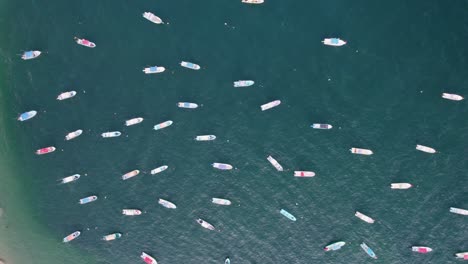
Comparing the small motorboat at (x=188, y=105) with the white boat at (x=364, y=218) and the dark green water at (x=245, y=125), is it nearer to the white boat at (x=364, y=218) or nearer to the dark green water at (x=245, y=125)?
the dark green water at (x=245, y=125)

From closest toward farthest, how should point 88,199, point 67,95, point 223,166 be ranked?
point 223,166 < point 67,95 < point 88,199

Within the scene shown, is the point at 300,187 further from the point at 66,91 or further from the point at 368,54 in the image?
the point at 66,91

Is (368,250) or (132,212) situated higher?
(132,212)

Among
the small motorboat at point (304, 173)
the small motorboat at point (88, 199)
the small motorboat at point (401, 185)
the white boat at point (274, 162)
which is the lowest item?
the small motorboat at point (88, 199)

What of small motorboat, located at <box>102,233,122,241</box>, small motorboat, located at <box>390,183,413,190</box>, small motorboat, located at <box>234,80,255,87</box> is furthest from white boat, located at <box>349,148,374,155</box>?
small motorboat, located at <box>102,233,122,241</box>

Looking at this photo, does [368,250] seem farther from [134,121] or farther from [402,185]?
[134,121]

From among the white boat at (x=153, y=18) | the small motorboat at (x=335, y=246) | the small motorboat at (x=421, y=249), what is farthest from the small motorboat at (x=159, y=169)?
the small motorboat at (x=421, y=249)

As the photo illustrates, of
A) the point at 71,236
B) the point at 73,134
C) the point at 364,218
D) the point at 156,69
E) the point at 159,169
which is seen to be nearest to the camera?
the point at 156,69

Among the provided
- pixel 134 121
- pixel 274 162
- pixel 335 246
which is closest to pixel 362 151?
pixel 274 162

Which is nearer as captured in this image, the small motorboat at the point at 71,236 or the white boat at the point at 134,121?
the white boat at the point at 134,121
